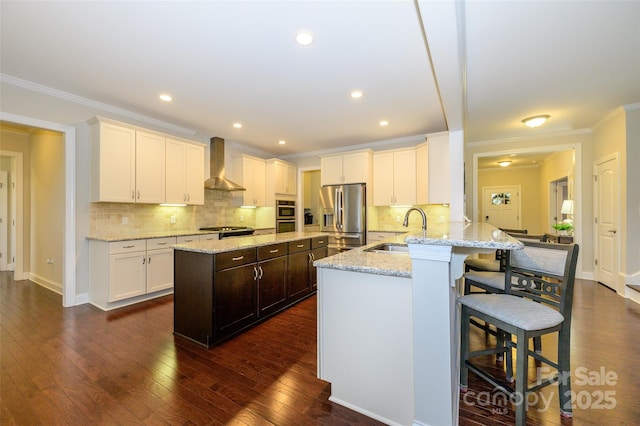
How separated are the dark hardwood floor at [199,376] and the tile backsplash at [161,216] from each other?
1208 mm

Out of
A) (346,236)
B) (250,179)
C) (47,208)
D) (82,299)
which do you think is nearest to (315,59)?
(346,236)

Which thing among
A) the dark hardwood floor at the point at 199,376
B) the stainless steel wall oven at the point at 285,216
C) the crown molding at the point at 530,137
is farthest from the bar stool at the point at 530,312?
the stainless steel wall oven at the point at 285,216

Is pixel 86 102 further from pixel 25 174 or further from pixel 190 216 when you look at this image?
pixel 25 174

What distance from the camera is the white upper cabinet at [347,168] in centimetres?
511

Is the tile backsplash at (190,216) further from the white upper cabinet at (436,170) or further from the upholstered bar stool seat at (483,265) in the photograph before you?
the upholstered bar stool seat at (483,265)

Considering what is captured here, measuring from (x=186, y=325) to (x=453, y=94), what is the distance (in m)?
3.28

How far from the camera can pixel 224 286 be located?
2424 millimetres

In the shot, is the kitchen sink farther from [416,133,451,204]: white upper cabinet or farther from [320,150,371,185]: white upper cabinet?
[320,150,371,185]: white upper cabinet

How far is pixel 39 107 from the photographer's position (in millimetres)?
3123

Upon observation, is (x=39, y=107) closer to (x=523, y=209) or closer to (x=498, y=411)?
(x=498, y=411)

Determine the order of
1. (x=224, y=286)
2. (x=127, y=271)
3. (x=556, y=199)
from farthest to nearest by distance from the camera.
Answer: (x=556, y=199)
(x=127, y=271)
(x=224, y=286)

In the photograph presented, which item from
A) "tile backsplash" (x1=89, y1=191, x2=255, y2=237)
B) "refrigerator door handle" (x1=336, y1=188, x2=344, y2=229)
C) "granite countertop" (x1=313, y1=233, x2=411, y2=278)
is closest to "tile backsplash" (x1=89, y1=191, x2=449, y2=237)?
"tile backsplash" (x1=89, y1=191, x2=255, y2=237)

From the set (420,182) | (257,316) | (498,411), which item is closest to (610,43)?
(420,182)

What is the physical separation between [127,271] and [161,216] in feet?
3.81
